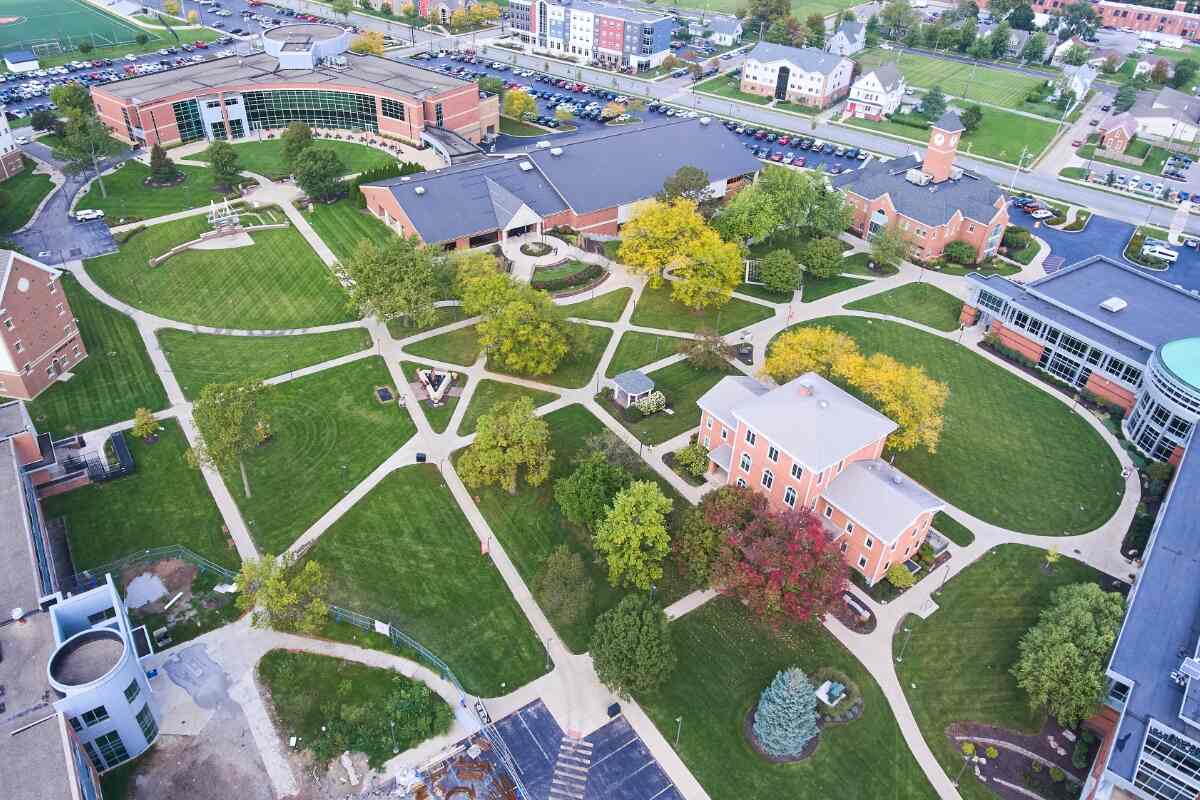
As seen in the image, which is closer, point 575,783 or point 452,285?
point 575,783

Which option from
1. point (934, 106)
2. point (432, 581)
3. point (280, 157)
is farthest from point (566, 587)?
point (934, 106)

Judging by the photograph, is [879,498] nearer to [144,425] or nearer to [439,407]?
[439,407]

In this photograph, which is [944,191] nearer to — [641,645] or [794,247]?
[794,247]

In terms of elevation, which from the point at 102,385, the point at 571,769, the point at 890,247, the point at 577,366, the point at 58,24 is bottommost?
the point at 571,769

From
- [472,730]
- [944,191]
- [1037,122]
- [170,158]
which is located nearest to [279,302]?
[170,158]

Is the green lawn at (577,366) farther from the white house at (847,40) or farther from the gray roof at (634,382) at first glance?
the white house at (847,40)
